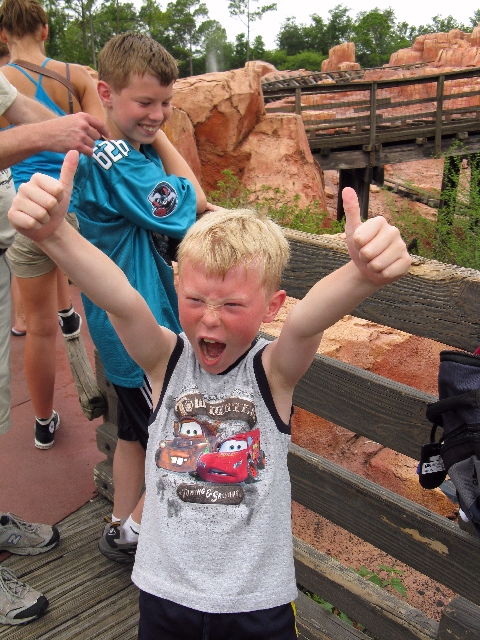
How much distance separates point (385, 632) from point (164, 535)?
78 centimetres

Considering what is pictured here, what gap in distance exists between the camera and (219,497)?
1.26 metres

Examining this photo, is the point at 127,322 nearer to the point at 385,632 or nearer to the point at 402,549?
the point at 402,549

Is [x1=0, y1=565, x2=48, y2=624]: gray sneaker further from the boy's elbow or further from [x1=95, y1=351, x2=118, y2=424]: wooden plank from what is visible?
the boy's elbow

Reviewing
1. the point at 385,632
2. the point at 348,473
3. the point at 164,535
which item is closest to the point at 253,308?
the point at 164,535

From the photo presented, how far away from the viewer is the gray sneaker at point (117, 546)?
6.75ft

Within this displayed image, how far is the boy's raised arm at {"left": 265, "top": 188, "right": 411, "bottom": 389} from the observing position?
989mm

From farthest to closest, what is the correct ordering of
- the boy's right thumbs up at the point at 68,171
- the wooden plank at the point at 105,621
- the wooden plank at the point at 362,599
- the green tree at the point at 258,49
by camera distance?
the green tree at the point at 258,49
the wooden plank at the point at 105,621
the wooden plank at the point at 362,599
the boy's right thumbs up at the point at 68,171

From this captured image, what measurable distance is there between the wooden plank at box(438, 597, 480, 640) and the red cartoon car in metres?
0.52

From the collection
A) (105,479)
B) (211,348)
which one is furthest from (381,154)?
(211,348)

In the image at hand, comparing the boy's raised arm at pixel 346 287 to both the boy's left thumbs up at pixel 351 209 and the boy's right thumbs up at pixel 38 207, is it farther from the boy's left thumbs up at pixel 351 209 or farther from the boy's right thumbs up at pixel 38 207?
the boy's right thumbs up at pixel 38 207

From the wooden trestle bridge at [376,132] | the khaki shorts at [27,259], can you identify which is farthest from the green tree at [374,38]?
the khaki shorts at [27,259]

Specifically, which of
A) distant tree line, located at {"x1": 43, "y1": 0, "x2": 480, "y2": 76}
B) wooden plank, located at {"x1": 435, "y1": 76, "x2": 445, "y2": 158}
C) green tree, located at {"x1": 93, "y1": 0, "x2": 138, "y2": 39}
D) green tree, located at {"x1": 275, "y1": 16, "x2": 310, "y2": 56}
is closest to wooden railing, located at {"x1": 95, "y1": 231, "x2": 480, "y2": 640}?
wooden plank, located at {"x1": 435, "y1": 76, "x2": 445, "y2": 158}

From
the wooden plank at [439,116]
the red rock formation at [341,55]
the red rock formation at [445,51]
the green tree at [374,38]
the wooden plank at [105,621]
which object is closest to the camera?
the wooden plank at [105,621]

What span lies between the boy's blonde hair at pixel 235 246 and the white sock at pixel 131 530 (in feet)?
3.50
